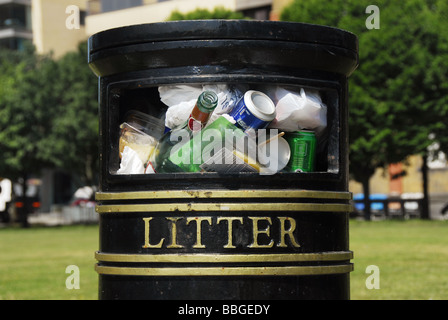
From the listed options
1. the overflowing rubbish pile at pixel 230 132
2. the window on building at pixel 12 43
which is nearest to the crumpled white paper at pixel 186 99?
the overflowing rubbish pile at pixel 230 132

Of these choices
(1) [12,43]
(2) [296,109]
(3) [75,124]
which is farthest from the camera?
(1) [12,43]

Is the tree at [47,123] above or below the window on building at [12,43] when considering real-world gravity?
below

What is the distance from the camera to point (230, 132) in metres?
3.99

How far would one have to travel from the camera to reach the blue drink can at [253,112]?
3973mm

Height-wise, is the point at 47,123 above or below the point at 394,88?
below

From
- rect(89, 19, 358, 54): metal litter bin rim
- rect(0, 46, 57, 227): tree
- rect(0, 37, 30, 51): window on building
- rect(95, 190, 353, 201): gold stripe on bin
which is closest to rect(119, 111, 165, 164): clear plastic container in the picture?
rect(95, 190, 353, 201): gold stripe on bin

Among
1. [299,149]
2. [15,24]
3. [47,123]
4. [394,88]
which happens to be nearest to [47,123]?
[47,123]

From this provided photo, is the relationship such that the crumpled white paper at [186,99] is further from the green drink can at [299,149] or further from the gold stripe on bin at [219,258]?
the gold stripe on bin at [219,258]

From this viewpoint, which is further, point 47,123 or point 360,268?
point 47,123

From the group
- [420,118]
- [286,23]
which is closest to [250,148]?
[286,23]

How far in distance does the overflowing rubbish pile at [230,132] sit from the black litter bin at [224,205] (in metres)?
0.08

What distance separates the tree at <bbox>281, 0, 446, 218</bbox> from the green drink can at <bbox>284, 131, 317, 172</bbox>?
92.2ft

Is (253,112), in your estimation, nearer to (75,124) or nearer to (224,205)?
(224,205)

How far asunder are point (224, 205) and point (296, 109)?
0.62 m
